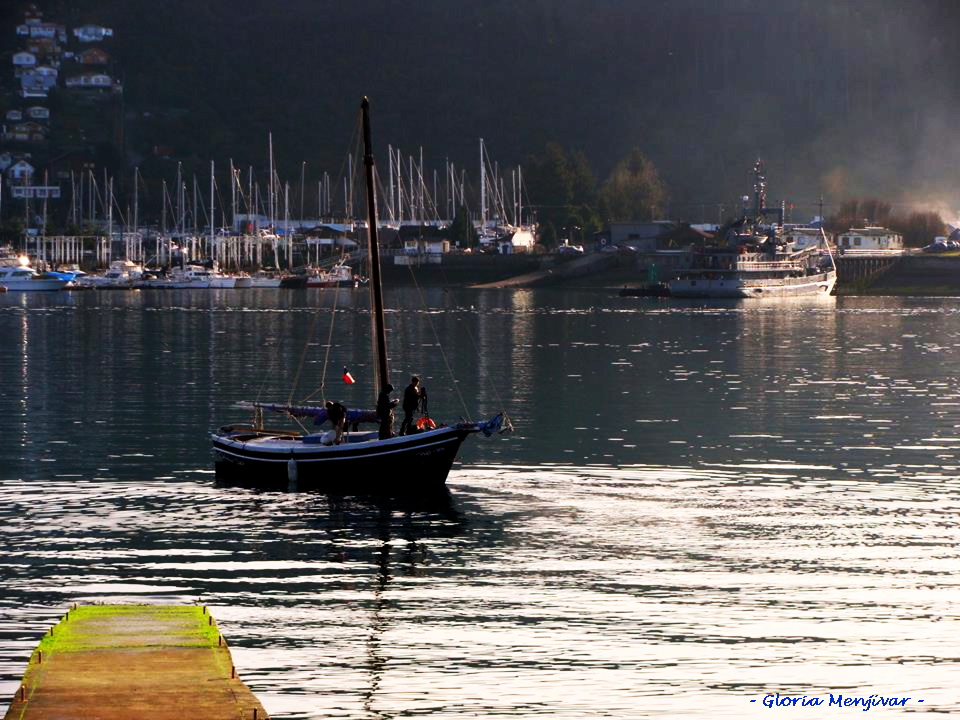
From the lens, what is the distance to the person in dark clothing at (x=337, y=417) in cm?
5291

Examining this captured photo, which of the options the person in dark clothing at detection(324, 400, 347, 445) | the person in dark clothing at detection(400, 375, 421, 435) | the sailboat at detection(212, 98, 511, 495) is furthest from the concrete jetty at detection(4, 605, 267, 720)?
the person in dark clothing at detection(400, 375, 421, 435)

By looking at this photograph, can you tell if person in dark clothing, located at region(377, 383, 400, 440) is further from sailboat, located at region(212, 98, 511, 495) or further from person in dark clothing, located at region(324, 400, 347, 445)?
person in dark clothing, located at region(324, 400, 347, 445)

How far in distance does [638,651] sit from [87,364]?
79.0m

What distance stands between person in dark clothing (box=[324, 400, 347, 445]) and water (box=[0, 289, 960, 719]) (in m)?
2.08

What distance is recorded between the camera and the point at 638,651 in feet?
112

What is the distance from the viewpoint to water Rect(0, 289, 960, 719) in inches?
1275

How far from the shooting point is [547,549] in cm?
4428

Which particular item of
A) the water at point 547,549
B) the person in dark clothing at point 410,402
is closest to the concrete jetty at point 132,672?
the water at point 547,549

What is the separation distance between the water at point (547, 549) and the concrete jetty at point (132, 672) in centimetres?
150

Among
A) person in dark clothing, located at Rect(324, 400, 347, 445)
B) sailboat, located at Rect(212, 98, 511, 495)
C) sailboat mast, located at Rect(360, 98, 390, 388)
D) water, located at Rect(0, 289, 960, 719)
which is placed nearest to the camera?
water, located at Rect(0, 289, 960, 719)

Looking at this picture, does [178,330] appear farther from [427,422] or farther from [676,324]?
[427,422]

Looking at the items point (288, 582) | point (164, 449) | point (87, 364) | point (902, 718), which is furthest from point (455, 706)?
point (87, 364)

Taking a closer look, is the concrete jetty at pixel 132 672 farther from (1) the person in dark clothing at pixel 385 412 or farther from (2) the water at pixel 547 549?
(1) the person in dark clothing at pixel 385 412

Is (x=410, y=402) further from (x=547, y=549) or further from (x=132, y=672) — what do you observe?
(x=132, y=672)
